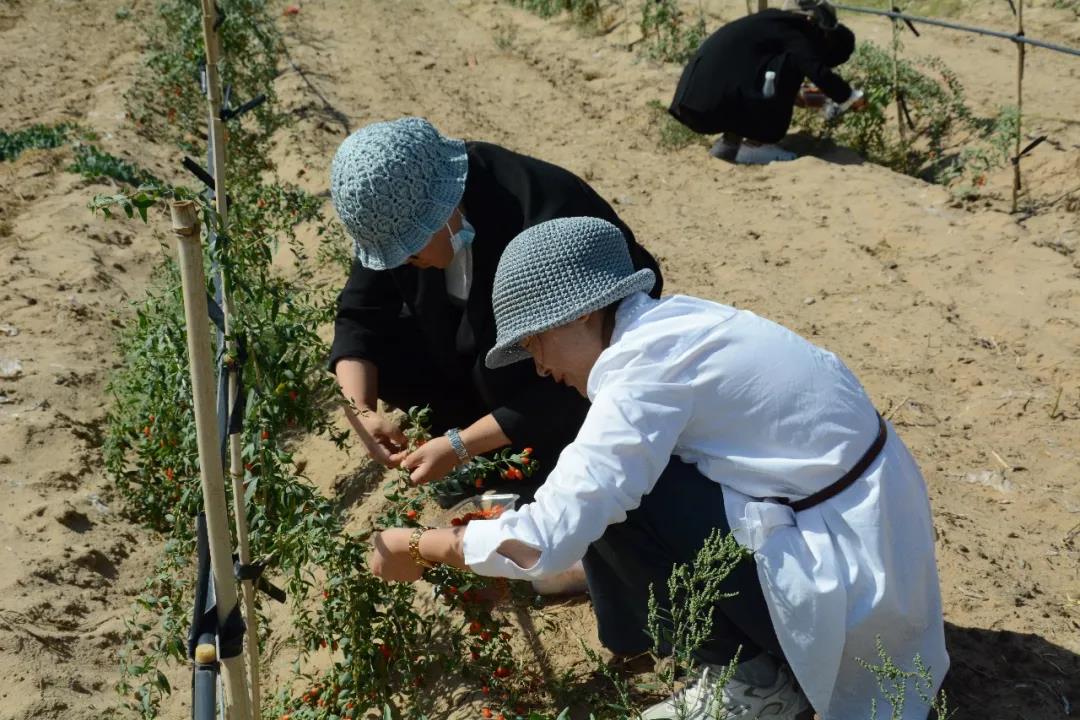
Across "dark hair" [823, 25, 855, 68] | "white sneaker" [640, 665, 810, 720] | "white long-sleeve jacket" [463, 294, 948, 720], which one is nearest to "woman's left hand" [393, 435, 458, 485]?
"white long-sleeve jacket" [463, 294, 948, 720]

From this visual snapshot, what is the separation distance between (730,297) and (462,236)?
2151 mm

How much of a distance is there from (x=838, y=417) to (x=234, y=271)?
1.19 meters

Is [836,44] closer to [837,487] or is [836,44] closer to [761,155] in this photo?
[761,155]

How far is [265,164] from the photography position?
19.7ft

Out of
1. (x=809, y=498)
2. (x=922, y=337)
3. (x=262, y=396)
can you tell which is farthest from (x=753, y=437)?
(x=922, y=337)

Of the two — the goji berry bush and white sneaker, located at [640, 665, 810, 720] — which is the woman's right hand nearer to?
the goji berry bush

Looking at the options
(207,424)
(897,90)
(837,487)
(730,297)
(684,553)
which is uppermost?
(207,424)

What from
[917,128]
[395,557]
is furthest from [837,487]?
[917,128]

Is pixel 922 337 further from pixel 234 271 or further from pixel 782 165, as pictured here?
pixel 234 271

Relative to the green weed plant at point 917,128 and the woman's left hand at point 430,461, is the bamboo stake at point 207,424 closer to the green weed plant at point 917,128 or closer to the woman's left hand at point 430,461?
the woman's left hand at point 430,461

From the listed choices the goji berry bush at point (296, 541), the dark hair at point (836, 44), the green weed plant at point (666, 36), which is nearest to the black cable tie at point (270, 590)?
the goji berry bush at point (296, 541)

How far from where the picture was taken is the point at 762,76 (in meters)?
5.89

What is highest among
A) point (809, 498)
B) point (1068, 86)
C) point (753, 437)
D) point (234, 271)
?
point (234, 271)

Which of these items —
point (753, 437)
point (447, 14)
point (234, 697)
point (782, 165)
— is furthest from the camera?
point (447, 14)
